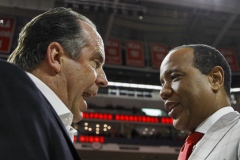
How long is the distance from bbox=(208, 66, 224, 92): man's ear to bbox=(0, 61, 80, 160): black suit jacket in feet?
3.51

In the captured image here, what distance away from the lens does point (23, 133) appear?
0.73 m

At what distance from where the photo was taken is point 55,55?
3.73 feet

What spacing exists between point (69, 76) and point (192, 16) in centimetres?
1421

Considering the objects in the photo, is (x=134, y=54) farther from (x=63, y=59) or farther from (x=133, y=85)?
(x=63, y=59)

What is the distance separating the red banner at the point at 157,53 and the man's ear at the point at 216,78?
13399 millimetres

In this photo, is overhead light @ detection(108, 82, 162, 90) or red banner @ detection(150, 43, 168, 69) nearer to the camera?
red banner @ detection(150, 43, 168, 69)

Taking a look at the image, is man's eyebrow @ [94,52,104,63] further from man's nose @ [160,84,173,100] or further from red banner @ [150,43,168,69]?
red banner @ [150,43,168,69]

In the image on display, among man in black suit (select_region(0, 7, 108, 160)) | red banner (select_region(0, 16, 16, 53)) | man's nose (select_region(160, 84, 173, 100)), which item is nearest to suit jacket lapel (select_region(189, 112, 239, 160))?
man's nose (select_region(160, 84, 173, 100))

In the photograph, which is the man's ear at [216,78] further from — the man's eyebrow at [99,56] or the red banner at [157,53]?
the red banner at [157,53]

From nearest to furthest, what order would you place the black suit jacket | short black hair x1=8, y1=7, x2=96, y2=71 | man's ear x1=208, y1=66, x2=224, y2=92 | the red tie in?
the black suit jacket, short black hair x1=8, y1=7, x2=96, y2=71, the red tie, man's ear x1=208, y1=66, x2=224, y2=92

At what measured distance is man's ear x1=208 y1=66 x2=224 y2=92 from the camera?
1.74 m

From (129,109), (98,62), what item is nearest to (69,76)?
(98,62)

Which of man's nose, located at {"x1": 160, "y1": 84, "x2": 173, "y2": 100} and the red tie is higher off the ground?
man's nose, located at {"x1": 160, "y1": 84, "x2": 173, "y2": 100}

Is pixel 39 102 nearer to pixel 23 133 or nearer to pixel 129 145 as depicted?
pixel 23 133
